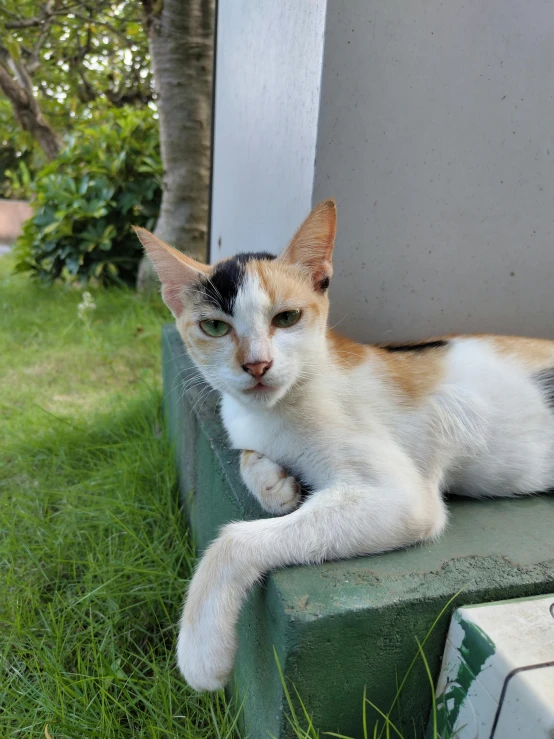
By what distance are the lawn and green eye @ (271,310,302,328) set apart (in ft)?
2.81

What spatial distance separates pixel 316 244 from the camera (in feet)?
4.19

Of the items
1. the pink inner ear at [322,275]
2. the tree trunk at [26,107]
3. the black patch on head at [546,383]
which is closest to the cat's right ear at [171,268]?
the pink inner ear at [322,275]

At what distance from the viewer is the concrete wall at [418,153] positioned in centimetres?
150

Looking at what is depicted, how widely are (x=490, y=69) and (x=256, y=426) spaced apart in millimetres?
1227

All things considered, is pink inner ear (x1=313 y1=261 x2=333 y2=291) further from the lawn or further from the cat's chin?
the lawn

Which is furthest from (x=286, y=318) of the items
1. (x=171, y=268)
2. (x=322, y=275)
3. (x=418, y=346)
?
(x=418, y=346)

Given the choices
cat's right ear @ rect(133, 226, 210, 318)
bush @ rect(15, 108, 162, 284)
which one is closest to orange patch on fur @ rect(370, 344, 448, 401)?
cat's right ear @ rect(133, 226, 210, 318)

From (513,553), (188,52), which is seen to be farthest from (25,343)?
(513,553)

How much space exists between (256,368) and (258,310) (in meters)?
0.13

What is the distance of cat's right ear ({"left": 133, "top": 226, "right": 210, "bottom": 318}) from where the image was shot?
50.4 inches

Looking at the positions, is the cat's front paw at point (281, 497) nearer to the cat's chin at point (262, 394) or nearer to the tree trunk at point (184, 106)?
the cat's chin at point (262, 394)

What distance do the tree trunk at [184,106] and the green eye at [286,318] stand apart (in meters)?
2.93

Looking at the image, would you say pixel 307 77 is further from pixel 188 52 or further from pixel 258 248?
pixel 188 52

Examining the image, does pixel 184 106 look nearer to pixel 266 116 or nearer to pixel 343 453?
pixel 266 116
